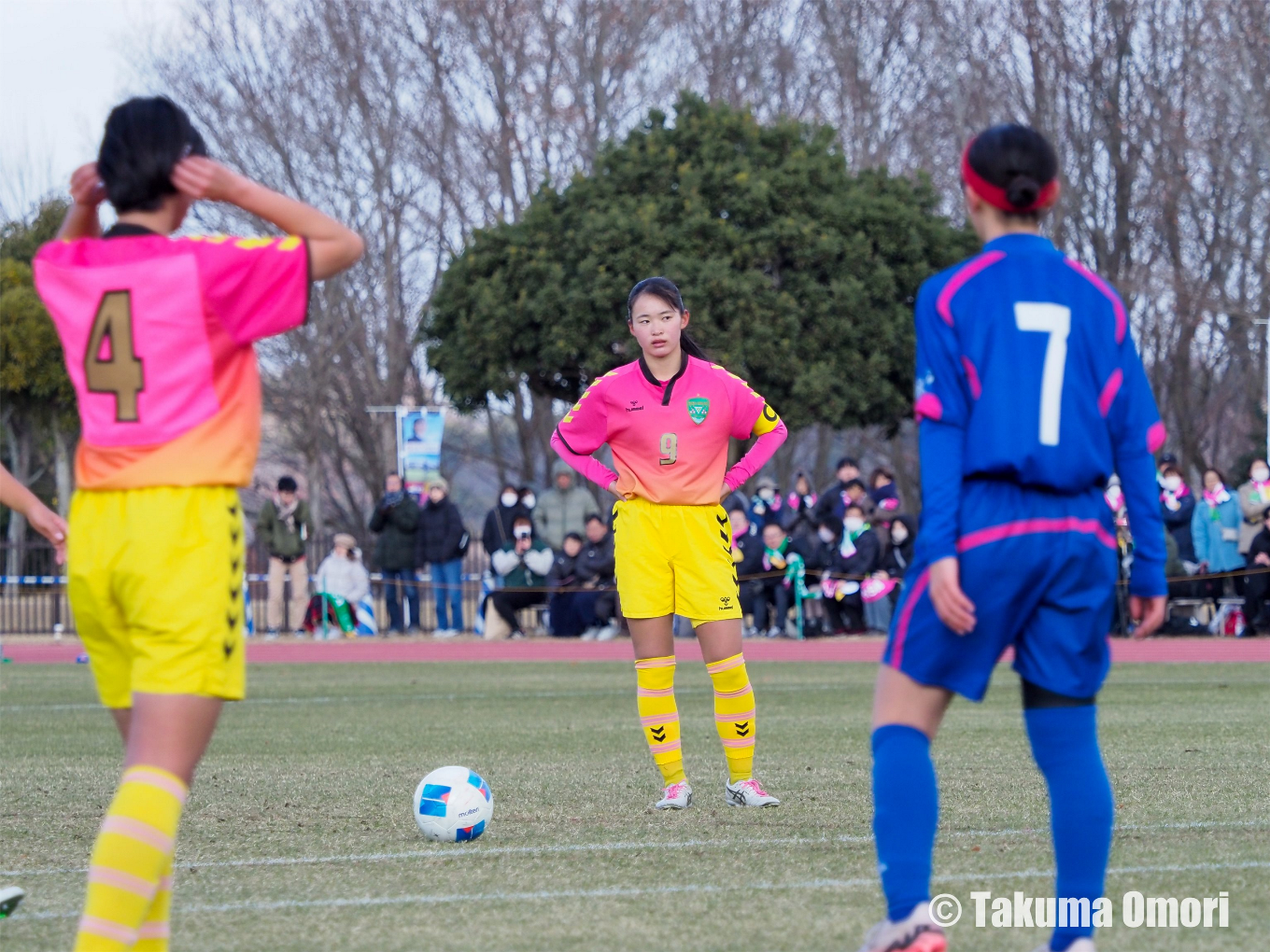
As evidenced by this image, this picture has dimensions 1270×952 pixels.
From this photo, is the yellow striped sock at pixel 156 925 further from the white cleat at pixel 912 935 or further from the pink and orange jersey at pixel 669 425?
the pink and orange jersey at pixel 669 425

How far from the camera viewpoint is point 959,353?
4.00m

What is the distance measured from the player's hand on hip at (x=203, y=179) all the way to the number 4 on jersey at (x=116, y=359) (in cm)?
28

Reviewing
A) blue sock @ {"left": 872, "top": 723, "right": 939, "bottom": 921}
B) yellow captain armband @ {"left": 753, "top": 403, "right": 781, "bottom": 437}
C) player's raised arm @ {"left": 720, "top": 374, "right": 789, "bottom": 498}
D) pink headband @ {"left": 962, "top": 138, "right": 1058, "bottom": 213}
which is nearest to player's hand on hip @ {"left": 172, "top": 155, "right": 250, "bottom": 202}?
pink headband @ {"left": 962, "top": 138, "right": 1058, "bottom": 213}

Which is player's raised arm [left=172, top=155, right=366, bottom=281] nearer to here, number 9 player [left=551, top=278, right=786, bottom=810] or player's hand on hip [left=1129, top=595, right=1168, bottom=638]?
player's hand on hip [left=1129, top=595, right=1168, bottom=638]

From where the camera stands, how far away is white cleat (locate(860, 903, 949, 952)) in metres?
3.86

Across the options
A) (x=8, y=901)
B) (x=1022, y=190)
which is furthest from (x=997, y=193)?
(x=8, y=901)

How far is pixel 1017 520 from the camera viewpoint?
155 inches

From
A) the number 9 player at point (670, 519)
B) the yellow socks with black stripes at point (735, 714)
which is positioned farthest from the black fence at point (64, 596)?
the yellow socks with black stripes at point (735, 714)

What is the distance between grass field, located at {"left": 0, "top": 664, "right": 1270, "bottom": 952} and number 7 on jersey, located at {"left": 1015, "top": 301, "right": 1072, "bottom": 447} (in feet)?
4.43

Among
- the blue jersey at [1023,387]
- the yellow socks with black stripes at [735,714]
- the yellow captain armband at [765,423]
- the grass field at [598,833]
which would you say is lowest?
the grass field at [598,833]

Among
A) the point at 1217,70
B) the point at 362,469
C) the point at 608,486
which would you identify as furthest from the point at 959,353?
the point at 362,469

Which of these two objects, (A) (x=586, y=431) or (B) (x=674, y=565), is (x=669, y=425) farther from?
(B) (x=674, y=565)

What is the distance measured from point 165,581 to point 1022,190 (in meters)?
2.17

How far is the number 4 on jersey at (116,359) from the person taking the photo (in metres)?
3.87
